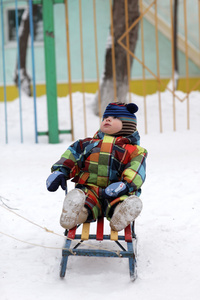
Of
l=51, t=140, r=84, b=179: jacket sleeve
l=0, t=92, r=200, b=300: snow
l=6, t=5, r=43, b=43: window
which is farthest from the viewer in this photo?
l=6, t=5, r=43, b=43: window

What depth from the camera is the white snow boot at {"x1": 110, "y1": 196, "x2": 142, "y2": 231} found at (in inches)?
91.9

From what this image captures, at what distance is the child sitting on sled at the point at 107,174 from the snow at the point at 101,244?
0.28m

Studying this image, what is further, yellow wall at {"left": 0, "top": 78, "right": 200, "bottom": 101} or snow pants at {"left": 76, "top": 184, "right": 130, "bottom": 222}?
yellow wall at {"left": 0, "top": 78, "right": 200, "bottom": 101}

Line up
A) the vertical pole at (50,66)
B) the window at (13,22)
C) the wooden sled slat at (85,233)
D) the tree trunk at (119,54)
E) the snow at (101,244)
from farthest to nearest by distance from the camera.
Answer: the window at (13,22) → the tree trunk at (119,54) → the vertical pole at (50,66) → the wooden sled slat at (85,233) → the snow at (101,244)

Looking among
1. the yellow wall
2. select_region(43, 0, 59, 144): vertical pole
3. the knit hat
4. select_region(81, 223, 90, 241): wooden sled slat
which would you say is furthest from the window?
select_region(81, 223, 90, 241): wooden sled slat

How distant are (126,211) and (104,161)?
34 centimetres

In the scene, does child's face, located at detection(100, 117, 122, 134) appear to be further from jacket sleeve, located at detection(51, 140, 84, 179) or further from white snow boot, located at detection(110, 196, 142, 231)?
white snow boot, located at detection(110, 196, 142, 231)

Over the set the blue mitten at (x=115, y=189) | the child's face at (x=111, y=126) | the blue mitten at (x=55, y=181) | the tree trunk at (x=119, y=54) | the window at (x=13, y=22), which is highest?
the window at (x=13, y=22)

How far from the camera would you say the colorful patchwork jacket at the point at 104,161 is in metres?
2.51

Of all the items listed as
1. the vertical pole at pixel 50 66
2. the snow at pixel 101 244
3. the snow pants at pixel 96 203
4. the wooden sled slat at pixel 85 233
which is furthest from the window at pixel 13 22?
the wooden sled slat at pixel 85 233

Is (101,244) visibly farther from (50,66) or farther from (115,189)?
(50,66)

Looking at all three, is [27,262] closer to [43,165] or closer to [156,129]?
[43,165]

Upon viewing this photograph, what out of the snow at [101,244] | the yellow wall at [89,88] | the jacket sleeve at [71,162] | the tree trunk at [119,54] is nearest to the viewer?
the snow at [101,244]

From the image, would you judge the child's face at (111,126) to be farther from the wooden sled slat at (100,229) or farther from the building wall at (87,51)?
the building wall at (87,51)
